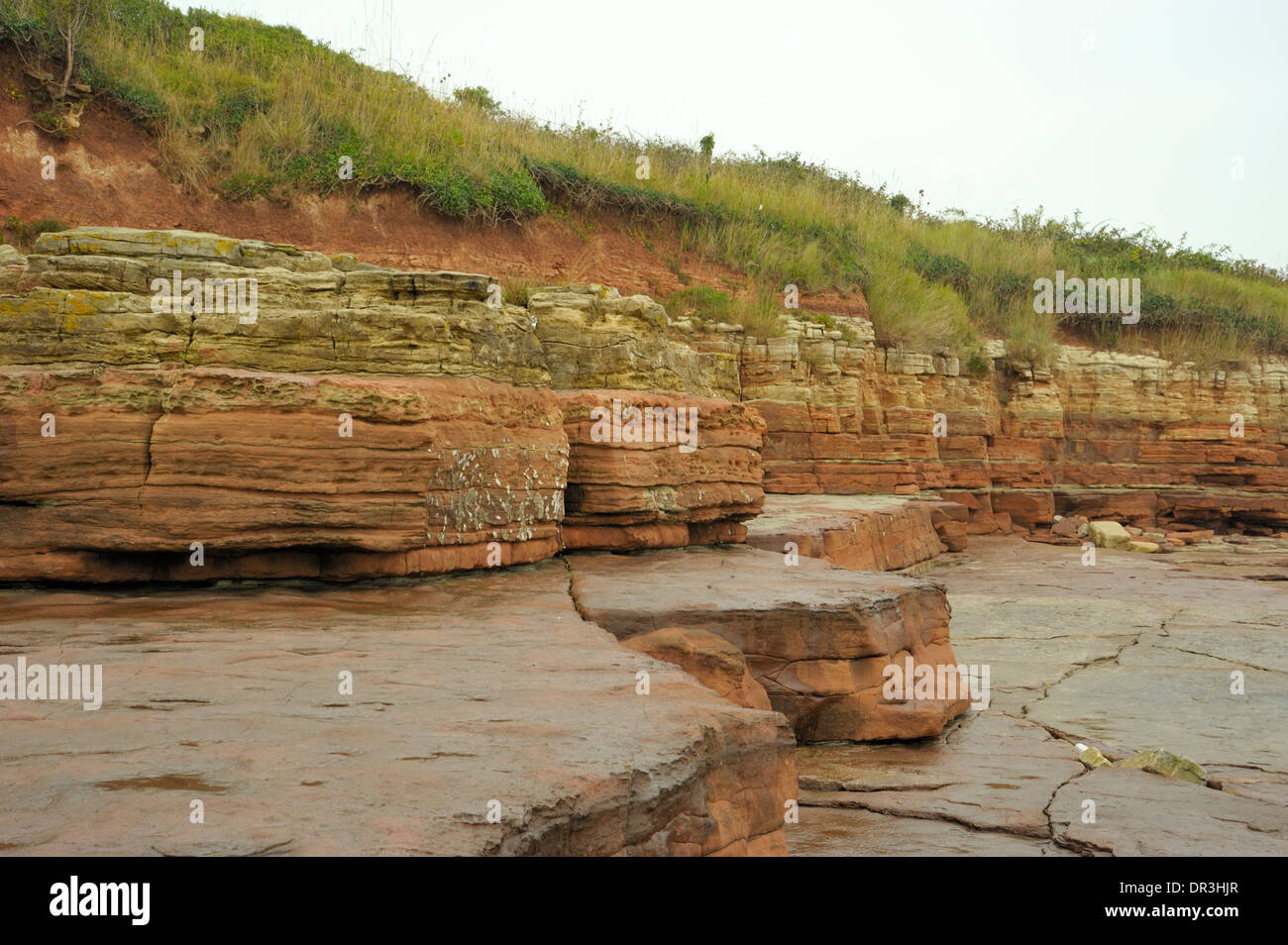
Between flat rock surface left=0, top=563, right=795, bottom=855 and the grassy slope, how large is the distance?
32.7 ft

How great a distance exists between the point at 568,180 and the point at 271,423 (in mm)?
10953

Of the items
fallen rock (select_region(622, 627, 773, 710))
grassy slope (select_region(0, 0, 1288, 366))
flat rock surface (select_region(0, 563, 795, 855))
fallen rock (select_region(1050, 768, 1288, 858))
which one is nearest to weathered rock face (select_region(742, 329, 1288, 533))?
grassy slope (select_region(0, 0, 1288, 366))

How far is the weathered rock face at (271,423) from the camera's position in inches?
175

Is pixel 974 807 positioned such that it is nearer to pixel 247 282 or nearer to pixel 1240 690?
pixel 1240 690

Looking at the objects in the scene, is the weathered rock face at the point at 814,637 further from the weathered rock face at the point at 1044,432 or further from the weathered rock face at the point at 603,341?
the weathered rock face at the point at 1044,432

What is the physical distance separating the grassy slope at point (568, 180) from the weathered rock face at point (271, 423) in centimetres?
772

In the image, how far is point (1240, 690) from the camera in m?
5.88

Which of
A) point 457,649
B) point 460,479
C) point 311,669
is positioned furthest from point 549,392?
point 311,669

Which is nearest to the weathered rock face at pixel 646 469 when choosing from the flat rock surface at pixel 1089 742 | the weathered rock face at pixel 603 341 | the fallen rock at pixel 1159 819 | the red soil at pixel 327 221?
the weathered rock face at pixel 603 341

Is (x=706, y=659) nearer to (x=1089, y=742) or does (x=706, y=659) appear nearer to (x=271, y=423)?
(x=1089, y=742)

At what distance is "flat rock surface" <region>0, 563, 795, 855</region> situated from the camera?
196 centimetres

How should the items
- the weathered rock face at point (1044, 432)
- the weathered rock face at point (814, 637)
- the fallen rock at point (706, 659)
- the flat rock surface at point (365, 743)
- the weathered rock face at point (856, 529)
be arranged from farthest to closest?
the weathered rock face at point (1044, 432) < the weathered rock face at point (856, 529) < the weathered rock face at point (814, 637) < the fallen rock at point (706, 659) < the flat rock surface at point (365, 743)

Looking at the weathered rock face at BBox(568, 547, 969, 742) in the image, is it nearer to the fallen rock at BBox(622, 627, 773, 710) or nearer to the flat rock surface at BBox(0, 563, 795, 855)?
the fallen rock at BBox(622, 627, 773, 710)

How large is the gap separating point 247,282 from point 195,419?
3.29 feet
